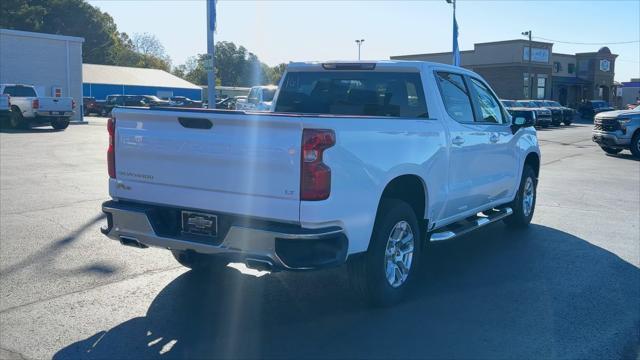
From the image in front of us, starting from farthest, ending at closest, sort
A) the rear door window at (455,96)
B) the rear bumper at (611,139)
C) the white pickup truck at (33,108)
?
1. the white pickup truck at (33,108)
2. the rear bumper at (611,139)
3. the rear door window at (455,96)

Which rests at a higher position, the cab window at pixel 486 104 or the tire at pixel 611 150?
the cab window at pixel 486 104

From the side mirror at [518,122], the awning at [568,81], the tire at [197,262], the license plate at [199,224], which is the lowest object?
the tire at [197,262]

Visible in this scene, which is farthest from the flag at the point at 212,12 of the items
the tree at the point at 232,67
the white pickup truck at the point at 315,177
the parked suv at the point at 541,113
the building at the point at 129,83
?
the tree at the point at 232,67

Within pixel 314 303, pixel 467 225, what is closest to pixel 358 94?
pixel 467 225

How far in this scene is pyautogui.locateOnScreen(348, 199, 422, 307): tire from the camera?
17.1 ft

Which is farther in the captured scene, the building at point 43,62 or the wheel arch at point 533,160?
the building at point 43,62

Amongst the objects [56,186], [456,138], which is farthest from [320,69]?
[56,186]

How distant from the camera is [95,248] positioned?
728 centimetres

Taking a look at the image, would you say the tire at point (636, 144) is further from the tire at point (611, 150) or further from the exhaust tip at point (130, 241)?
the exhaust tip at point (130, 241)

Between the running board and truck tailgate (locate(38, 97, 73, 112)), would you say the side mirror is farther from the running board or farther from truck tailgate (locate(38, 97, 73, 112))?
truck tailgate (locate(38, 97, 73, 112))

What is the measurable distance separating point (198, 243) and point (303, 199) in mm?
930

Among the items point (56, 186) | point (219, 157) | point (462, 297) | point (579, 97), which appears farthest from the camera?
point (579, 97)

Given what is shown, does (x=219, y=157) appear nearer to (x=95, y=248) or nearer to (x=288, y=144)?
(x=288, y=144)

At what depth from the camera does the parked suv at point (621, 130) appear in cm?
2019
